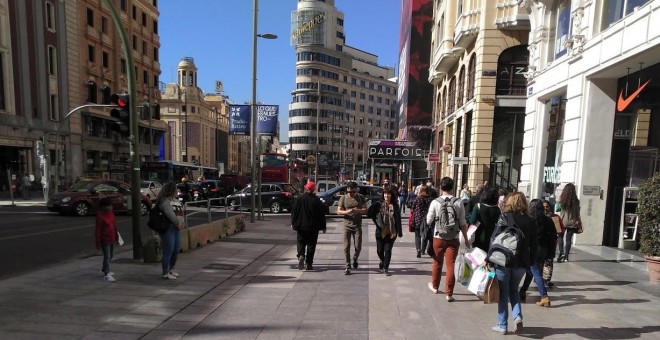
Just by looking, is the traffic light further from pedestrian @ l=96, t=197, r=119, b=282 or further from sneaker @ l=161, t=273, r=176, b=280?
sneaker @ l=161, t=273, r=176, b=280

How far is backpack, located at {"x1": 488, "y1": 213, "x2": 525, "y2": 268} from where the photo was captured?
4.26 metres

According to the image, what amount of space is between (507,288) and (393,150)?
69.3ft

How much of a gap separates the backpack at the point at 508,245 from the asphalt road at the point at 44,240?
7520mm

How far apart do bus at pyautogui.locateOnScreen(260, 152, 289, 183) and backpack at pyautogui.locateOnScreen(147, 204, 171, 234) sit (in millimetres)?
25521

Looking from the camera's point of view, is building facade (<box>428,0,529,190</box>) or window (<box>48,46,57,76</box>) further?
window (<box>48,46,57,76</box>)

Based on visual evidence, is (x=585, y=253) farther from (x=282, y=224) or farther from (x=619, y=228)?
(x=282, y=224)

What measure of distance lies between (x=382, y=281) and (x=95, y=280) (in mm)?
4672

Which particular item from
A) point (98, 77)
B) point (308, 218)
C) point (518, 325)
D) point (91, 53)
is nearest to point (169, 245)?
point (308, 218)

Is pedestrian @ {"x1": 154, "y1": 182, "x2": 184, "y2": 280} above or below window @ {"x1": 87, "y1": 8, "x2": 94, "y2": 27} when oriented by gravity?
below

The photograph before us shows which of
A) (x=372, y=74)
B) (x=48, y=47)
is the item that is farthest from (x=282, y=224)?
(x=372, y=74)

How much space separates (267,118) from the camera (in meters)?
16.8

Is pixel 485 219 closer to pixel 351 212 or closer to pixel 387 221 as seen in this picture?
pixel 387 221

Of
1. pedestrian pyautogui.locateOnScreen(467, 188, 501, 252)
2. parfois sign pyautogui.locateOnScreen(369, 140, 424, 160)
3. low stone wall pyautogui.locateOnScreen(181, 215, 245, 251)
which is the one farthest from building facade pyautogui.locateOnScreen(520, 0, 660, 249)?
parfois sign pyautogui.locateOnScreen(369, 140, 424, 160)

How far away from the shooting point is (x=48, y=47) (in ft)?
106
